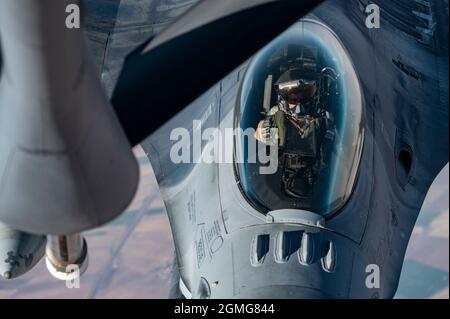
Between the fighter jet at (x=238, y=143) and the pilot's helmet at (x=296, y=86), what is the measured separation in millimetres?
13

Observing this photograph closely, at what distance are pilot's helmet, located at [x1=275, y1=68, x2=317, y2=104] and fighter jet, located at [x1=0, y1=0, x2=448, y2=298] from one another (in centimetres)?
1

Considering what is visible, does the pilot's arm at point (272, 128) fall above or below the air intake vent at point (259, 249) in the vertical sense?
above

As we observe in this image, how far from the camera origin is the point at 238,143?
7.36 meters

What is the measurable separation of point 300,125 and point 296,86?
0.39 meters

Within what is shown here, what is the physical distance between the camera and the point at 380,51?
31.5ft

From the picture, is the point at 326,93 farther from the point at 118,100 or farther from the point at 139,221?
the point at 139,221

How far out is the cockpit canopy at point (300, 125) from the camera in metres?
7.00
